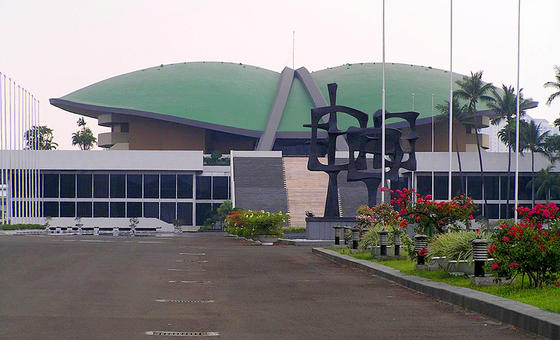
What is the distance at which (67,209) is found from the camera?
267 feet

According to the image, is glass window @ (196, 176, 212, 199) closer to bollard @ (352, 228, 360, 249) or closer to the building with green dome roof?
the building with green dome roof

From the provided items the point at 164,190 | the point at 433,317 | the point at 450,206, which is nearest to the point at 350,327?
the point at 433,317

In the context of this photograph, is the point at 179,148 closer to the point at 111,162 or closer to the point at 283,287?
the point at 111,162

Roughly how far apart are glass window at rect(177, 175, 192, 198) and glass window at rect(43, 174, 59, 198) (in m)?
10.5

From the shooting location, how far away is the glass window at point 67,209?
81.3m

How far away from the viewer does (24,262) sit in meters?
22.5

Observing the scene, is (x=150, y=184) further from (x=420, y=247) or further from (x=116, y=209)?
(x=420, y=247)

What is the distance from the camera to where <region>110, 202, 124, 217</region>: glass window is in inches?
3209

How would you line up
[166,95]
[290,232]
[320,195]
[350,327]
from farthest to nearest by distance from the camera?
[166,95] → [320,195] → [290,232] → [350,327]

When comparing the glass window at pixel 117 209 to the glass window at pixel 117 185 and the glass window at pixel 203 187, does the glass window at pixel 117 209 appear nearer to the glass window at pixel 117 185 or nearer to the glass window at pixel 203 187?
the glass window at pixel 117 185

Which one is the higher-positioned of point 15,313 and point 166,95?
point 166,95

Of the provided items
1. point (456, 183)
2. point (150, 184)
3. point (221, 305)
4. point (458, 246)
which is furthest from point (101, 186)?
point (221, 305)

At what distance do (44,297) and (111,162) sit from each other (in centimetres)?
6819

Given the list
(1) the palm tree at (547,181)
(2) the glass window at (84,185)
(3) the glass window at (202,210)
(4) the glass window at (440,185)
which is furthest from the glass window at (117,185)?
(1) the palm tree at (547,181)
